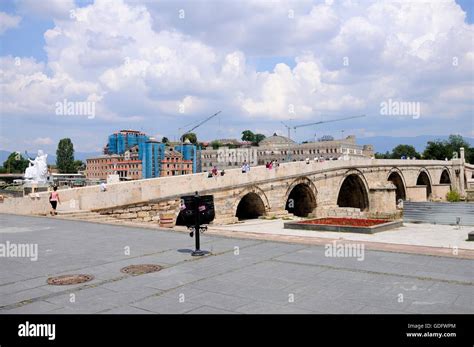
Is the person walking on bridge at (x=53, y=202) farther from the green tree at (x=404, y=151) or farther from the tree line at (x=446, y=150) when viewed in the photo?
the green tree at (x=404, y=151)

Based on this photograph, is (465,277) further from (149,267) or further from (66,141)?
(66,141)

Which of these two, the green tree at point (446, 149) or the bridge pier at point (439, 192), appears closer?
the bridge pier at point (439, 192)

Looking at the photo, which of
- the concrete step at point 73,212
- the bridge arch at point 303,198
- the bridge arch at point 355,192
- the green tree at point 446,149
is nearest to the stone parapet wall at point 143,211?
the concrete step at point 73,212

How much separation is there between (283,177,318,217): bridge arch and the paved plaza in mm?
18707

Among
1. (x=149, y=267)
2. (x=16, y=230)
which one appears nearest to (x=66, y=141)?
(x=16, y=230)

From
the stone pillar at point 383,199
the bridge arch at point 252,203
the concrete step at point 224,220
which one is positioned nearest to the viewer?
the concrete step at point 224,220

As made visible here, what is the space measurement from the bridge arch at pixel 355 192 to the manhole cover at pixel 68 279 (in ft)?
101

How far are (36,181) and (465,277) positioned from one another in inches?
941

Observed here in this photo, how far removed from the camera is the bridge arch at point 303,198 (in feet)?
89.5

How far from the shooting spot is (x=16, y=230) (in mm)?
11133

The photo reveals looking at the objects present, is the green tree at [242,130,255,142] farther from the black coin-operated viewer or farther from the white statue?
the black coin-operated viewer

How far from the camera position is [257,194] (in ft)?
74.1

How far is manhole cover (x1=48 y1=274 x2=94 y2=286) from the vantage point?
574cm

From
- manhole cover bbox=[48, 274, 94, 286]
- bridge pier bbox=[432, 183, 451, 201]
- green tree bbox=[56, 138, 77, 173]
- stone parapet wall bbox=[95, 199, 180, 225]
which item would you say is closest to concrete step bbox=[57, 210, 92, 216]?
stone parapet wall bbox=[95, 199, 180, 225]
